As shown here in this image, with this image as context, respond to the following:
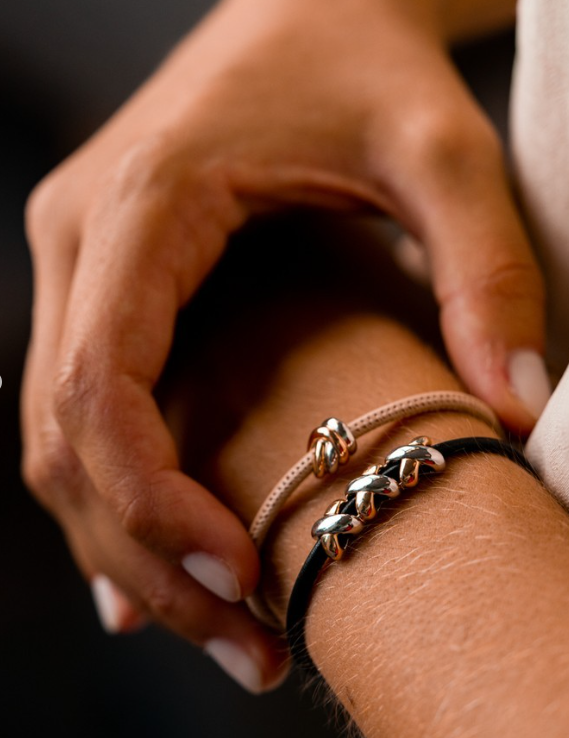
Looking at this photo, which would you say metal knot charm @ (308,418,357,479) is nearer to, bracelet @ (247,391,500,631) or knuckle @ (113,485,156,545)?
bracelet @ (247,391,500,631)

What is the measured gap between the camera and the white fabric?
0.45 meters

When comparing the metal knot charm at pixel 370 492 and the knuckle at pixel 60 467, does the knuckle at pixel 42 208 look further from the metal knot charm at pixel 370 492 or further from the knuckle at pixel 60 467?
the metal knot charm at pixel 370 492

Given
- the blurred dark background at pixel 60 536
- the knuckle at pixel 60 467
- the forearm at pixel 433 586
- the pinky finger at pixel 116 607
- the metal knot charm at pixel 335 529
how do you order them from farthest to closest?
the blurred dark background at pixel 60 536, the pinky finger at pixel 116 607, the knuckle at pixel 60 467, the metal knot charm at pixel 335 529, the forearm at pixel 433 586

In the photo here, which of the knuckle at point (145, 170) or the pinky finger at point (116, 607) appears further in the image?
the pinky finger at point (116, 607)

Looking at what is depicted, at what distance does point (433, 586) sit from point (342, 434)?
12 cm

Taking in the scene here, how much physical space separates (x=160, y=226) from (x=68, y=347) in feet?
0.39

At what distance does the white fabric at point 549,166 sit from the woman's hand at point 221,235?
0.02 meters

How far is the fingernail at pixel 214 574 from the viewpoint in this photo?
0.54 m

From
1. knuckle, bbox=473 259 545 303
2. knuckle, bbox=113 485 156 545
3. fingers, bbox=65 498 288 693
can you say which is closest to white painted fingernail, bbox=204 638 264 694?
fingers, bbox=65 498 288 693

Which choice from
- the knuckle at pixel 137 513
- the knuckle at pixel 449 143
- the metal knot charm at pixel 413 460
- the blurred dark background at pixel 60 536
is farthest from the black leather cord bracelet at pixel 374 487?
the blurred dark background at pixel 60 536

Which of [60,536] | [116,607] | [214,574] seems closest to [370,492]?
[214,574]

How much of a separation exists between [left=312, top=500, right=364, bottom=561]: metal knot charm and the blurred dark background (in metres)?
0.69

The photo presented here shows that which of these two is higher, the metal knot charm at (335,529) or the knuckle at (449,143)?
the knuckle at (449,143)

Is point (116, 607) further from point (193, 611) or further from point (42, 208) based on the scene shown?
point (42, 208)
